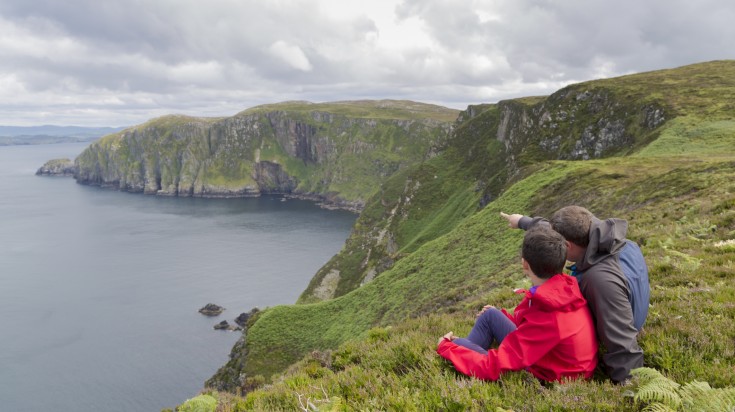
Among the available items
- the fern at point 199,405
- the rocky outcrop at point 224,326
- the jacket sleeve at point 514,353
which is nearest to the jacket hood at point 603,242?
the jacket sleeve at point 514,353

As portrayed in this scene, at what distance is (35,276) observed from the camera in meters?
129

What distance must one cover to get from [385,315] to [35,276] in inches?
5484

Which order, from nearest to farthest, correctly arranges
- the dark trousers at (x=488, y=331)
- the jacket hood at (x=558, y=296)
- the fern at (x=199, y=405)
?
the jacket hood at (x=558, y=296)
the dark trousers at (x=488, y=331)
the fern at (x=199, y=405)

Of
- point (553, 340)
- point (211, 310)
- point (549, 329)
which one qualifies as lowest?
point (211, 310)

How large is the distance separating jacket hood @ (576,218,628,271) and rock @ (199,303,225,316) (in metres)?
108

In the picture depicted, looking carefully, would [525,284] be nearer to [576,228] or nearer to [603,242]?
[576,228]

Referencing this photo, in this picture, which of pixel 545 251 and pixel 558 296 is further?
pixel 545 251

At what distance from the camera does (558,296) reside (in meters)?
6.91

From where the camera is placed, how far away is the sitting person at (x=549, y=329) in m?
6.96

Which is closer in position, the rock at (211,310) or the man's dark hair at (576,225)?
the man's dark hair at (576,225)

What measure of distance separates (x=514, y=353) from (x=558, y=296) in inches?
56.0

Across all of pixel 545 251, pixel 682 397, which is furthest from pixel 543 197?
pixel 682 397

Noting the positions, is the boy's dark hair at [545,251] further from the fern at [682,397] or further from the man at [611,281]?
the fern at [682,397]

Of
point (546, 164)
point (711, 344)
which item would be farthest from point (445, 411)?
point (546, 164)
